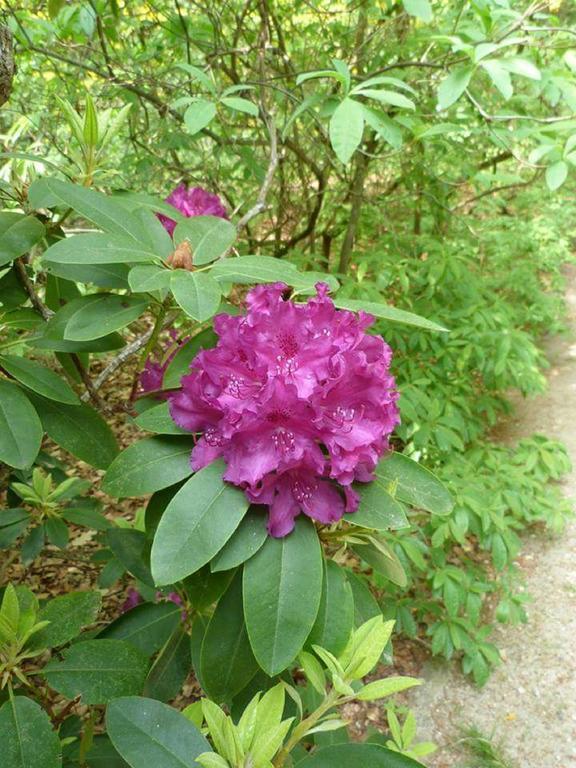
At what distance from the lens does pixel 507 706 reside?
2.35 meters

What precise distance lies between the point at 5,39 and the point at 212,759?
96 cm

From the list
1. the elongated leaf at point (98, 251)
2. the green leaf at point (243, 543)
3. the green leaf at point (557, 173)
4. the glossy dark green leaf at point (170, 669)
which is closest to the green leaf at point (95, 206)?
the elongated leaf at point (98, 251)

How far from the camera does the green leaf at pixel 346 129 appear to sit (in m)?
1.34

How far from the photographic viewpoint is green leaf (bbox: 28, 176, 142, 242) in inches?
32.4

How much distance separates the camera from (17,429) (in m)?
0.87

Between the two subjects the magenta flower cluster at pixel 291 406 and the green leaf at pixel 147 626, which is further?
the green leaf at pixel 147 626

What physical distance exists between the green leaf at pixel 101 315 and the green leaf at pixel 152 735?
462mm

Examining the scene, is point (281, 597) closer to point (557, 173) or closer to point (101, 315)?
point (101, 315)

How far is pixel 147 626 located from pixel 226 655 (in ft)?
1.19

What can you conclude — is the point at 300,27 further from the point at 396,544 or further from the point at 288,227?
the point at 396,544

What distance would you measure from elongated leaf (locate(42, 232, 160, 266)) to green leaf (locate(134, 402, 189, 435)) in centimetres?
21

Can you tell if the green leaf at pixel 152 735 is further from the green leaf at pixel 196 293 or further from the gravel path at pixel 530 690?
the gravel path at pixel 530 690

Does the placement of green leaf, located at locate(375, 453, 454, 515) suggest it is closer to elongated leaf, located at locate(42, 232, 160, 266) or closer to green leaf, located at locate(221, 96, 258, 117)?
elongated leaf, located at locate(42, 232, 160, 266)

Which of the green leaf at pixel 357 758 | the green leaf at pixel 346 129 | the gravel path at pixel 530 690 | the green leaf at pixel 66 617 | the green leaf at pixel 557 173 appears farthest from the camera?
the gravel path at pixel 530 690
